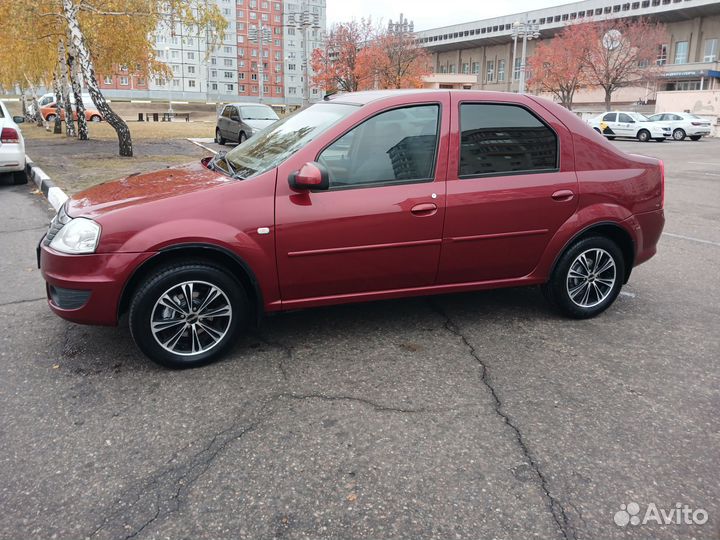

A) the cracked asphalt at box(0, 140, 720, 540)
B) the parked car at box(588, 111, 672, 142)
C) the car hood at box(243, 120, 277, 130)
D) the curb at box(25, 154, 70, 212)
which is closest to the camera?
the cracked asphalt at box(0, 140, 720, 540)

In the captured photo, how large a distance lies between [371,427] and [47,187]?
9.20 metres

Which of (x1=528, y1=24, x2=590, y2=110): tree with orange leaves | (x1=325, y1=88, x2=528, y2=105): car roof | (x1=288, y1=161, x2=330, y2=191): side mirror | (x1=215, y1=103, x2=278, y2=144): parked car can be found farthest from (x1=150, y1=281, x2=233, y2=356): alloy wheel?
(x1=528, y1=24, x2=590, y2=110): tree with orange leaves

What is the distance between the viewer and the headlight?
352cm

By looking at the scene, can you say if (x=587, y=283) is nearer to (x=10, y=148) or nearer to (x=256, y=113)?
(x=10, y=148)

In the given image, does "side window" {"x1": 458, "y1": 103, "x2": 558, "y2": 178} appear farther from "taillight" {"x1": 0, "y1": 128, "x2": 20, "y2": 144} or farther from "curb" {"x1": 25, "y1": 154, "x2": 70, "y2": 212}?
"taillight" {"x1": 0, "y1": 128, "x2": 20, "y2": 144}

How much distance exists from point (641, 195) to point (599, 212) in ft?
1.54

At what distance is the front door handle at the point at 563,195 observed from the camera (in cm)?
434

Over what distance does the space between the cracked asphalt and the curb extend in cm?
459

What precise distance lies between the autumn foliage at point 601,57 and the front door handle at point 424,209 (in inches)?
2078

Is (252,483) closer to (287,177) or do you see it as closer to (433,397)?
(433,397)

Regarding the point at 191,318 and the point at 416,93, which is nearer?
the point at 191,318

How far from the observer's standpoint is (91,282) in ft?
11.5

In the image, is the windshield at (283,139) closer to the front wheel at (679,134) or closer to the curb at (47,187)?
the curb at (47,187)

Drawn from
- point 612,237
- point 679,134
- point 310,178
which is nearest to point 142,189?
point 310,178
